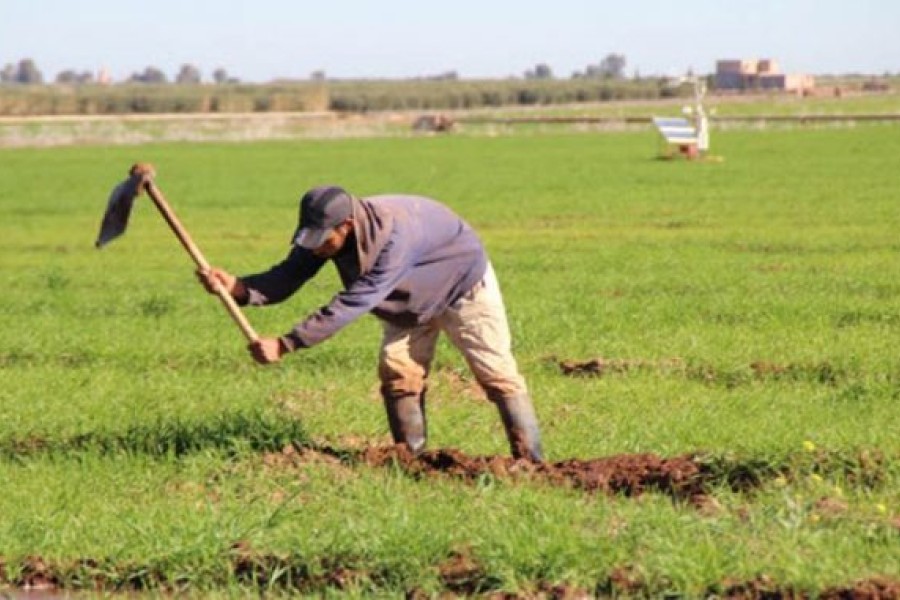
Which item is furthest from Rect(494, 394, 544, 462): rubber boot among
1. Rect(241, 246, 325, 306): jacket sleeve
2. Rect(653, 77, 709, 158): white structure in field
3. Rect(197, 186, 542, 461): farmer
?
Rect(653, 77, 709, 158): white structure in field

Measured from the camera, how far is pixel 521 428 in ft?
34.3

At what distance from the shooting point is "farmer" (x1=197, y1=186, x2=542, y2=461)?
9.77 meters

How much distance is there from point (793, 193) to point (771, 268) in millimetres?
13579

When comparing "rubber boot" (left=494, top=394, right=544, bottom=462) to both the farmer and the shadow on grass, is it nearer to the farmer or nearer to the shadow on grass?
the farmer

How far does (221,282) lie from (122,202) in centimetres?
72

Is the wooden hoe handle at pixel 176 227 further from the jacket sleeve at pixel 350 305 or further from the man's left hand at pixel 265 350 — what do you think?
the jacket sleeve at pixel 350 305

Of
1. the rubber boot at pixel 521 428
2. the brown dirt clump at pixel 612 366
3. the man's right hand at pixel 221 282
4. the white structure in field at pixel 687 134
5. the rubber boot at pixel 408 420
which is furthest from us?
the white structure in field at pixel 687 134

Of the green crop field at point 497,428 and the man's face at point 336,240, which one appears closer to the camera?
the green crop field at point 497,428

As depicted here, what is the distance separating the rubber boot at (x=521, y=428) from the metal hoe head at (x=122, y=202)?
7.52 feet

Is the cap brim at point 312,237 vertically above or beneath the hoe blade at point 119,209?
beneath

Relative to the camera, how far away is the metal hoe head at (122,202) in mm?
9617

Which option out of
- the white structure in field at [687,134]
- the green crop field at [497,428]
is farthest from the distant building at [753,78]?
the green crop field at [497,428]

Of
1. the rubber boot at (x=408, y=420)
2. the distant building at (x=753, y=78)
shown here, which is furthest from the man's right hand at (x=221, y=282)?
the distant building at (x=753, y=78)

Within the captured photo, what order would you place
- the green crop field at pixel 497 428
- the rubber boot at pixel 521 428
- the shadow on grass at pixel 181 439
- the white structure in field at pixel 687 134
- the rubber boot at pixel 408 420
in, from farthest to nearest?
1. the white structure in field at pixel 687 134
2. the shadow on grass at pixel 181 439
3. the rubber boot at pixel 408 420
4. the rubber boot at pixel 521 428
5. the green crop field at pixel 497 428
